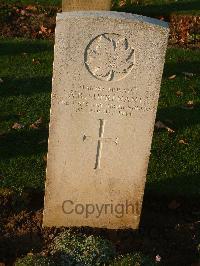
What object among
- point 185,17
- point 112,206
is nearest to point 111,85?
point 112,206

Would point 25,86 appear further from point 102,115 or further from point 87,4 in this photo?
point 102,115

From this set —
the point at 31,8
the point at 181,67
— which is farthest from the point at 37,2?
the point at 181,67

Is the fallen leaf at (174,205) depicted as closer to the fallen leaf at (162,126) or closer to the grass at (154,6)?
the fallen leaf at (162,126)

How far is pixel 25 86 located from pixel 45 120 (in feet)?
3.32

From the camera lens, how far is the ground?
5.06 meters

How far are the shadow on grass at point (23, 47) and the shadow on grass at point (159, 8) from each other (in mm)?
2311

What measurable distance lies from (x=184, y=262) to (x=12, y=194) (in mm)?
1799

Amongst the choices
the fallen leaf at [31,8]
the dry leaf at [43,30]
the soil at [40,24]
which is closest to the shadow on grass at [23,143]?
the soil at [40,24]

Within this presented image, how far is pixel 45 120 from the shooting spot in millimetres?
6922

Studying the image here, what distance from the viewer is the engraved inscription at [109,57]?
14.0ft

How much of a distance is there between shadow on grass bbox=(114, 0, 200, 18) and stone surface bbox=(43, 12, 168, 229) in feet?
21.0

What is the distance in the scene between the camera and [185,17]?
10672 millimetres

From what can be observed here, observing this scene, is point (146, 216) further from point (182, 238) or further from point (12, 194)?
point (12, 194)

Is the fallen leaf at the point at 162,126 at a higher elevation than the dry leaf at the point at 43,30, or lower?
lower
